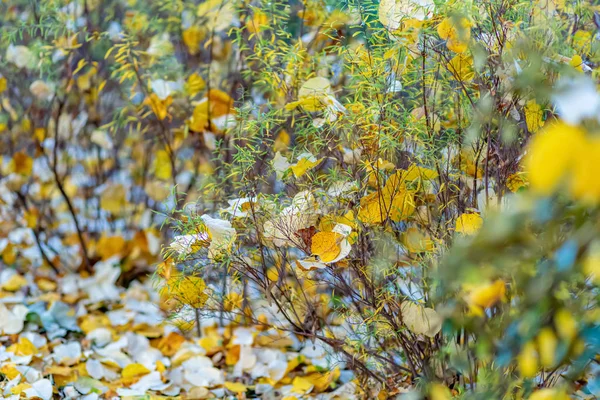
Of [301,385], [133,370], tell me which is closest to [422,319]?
[301,385]

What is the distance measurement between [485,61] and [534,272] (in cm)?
45

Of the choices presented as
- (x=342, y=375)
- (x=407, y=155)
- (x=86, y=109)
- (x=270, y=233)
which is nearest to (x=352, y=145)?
(x=407, y=155)

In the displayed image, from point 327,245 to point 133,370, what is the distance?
0.84 m

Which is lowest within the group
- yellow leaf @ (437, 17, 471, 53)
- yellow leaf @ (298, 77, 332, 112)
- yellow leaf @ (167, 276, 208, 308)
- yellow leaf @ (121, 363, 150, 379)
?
yellow leaf @ (167, 276, 208, 308)

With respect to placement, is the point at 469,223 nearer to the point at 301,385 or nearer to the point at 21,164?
the point at 301,385

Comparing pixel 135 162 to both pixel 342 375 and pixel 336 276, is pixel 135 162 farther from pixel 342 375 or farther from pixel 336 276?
pixel 336 276

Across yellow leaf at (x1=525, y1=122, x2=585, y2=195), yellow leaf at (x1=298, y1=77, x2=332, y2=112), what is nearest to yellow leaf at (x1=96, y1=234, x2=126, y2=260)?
yellow leaf at (x1=298, y1=77, x2=332, y2=112)

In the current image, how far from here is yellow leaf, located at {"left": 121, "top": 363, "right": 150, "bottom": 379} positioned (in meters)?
1.79

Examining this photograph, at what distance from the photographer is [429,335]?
1.24 metres

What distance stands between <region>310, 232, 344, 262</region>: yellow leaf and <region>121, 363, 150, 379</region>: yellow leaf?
82 cm

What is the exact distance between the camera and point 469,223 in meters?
1.15

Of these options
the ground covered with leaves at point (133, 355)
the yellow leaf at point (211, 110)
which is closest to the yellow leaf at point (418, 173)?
the ground covered with leaves at point (133, 355)

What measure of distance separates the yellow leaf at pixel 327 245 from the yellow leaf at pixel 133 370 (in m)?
0.82

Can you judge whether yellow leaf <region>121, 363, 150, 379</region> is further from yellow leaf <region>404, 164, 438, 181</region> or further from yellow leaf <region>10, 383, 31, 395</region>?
yellow leaf <region>404, 164, 438, 181</region>
